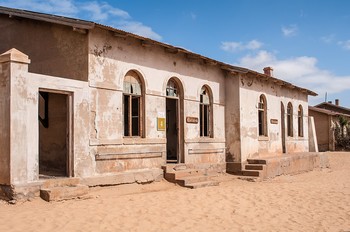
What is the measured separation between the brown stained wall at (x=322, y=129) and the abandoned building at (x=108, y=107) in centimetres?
1503

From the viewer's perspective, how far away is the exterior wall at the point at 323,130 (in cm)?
2822

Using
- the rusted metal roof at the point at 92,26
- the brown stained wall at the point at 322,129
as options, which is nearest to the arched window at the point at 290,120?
the rusted metal roof at the point at 92,26

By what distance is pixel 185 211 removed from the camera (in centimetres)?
777

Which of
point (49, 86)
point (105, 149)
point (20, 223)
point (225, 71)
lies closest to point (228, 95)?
point (225, 71)

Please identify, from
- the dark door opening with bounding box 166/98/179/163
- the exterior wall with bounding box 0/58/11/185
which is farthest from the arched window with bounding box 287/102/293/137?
the exterior wall with bounding box 0/58/11/185

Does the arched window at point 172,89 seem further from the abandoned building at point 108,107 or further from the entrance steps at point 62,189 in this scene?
the entrance steps at point 62,189

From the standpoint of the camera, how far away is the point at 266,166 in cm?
1361

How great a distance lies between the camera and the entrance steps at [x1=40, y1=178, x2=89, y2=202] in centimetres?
791

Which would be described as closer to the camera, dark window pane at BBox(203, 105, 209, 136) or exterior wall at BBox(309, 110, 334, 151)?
dark window pane at BBox(203, 105, 209, 136)

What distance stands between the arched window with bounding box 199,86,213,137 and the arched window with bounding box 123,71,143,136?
10.1 ft

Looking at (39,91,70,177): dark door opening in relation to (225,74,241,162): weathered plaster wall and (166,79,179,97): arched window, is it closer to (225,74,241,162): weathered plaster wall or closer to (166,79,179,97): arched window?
(166,79,179,97): arched window

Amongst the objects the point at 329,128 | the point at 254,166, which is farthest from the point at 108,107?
the point at 329,128

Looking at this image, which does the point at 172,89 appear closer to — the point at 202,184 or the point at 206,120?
the point at 206,120

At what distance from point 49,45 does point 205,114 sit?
5983mm
